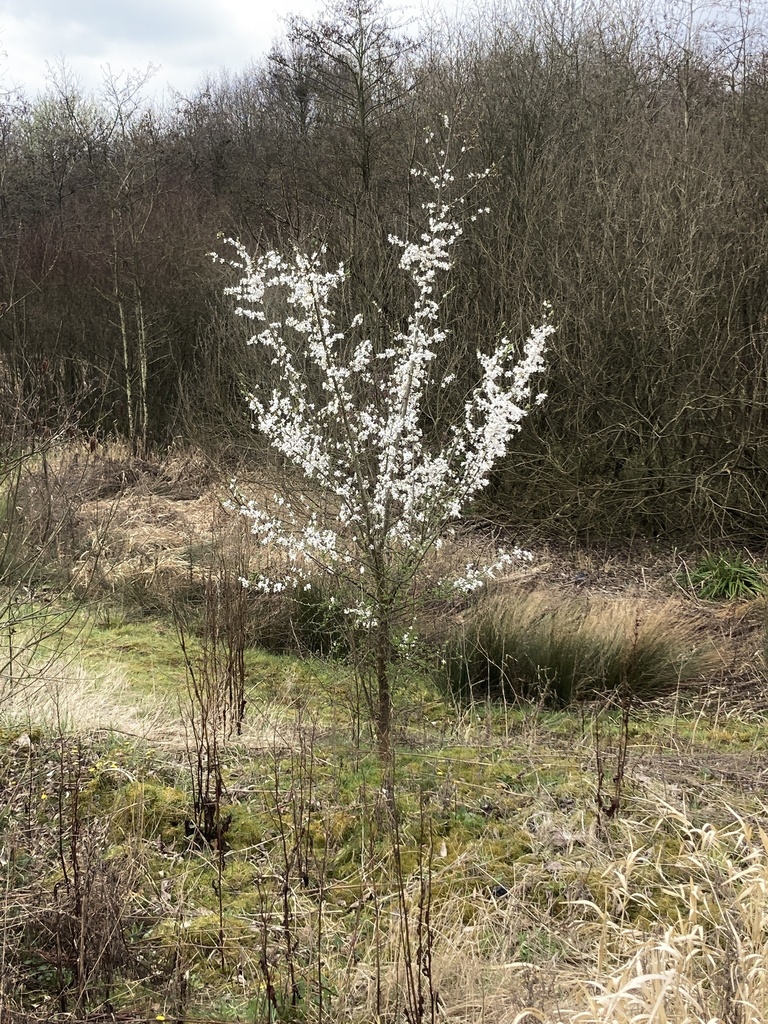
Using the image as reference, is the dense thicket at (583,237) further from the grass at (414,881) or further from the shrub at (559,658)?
the grass at (414,881)

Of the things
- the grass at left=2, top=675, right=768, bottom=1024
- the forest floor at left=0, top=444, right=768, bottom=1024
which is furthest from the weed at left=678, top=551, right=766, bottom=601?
the grass at left=2, top=675, right=768, bottom=1024

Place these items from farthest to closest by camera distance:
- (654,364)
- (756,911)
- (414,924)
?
1. (654,364)
2. (414,924)
3. (756,911)

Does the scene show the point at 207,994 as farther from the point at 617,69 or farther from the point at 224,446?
the point at 617,69

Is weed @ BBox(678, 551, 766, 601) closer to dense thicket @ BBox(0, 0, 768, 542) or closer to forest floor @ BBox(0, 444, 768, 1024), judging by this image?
dense thicket @ BBox(0, 0, 768, 542)

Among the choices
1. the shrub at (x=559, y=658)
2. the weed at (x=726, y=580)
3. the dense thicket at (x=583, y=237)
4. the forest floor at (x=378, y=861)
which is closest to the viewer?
the forest floor at (x=378, y=861)

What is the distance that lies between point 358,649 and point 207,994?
2.26 metres

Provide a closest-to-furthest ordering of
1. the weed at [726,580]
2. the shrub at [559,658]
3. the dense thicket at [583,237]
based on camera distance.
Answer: the shrub at [559,658] < the weed at [726,580] < the dense thicket at [583,237]

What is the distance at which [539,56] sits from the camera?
12250 millimetres

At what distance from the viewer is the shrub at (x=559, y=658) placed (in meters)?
5.62

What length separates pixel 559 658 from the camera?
5.67m

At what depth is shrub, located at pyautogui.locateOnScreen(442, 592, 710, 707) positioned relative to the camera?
562 centimetres

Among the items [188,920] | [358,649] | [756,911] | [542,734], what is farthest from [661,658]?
[188,920]

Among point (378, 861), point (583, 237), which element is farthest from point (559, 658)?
point (583, 237)

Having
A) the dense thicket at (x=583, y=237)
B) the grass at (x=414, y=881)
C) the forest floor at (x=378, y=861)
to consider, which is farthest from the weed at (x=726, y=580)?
the grass at (x=414, y=881)
